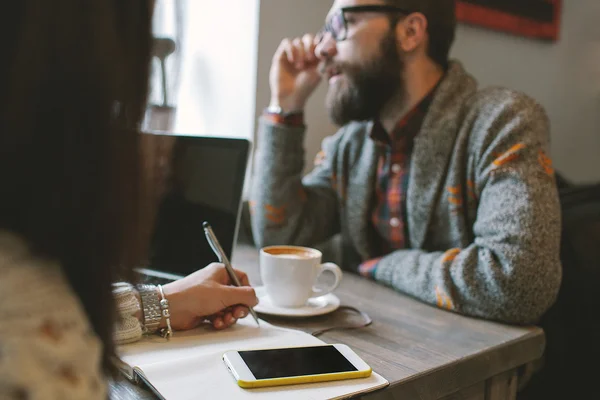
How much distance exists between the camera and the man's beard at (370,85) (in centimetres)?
119

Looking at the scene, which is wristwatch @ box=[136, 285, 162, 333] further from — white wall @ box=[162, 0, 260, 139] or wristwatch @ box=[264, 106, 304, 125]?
white wall @ box=[162, 0, 260, 139]

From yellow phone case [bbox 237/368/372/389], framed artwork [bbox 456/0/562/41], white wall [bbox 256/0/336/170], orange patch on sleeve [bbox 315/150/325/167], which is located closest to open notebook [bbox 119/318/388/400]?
yellow phone case [bbox 237/368/372/389]

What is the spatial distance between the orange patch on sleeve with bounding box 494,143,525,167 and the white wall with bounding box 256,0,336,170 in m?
0.64

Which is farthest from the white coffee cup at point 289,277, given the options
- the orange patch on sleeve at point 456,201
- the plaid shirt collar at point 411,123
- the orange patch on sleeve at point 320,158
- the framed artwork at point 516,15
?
the framed artwork at point 516,15

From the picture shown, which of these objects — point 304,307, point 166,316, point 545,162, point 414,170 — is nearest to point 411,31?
point 414,170

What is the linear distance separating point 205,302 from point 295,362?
171 mm

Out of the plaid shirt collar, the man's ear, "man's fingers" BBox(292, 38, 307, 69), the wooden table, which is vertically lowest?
the wooden table

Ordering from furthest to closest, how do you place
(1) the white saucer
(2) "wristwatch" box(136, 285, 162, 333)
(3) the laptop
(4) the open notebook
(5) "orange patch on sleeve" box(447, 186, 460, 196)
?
(5) "orange patch on sleeve" box(447, 186, 460, 196)
(3) the laptop
(1) the white saucer
(2) "wristwatch" box(136, 285, 162, 333)
(4) the open notebook

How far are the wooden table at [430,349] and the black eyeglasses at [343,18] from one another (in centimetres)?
59

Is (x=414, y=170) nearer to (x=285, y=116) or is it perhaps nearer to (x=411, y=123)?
(x=411, y=123)

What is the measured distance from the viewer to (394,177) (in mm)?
1188

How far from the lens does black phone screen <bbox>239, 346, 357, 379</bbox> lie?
1.85ft

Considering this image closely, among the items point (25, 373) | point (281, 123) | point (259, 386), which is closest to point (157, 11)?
point (25, 373)

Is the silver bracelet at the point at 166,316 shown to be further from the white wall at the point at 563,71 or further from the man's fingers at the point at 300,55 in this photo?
the white wall at the point at 563,71
